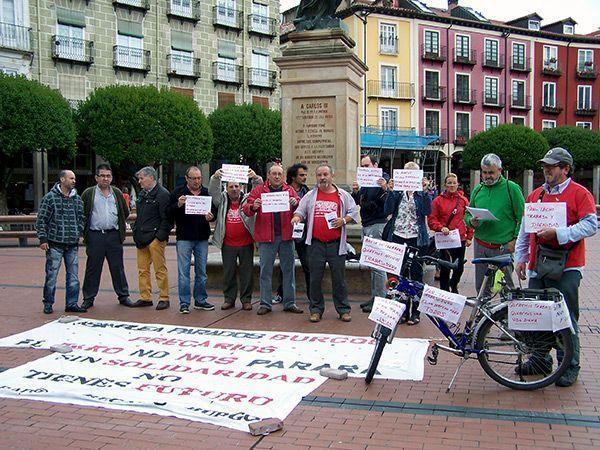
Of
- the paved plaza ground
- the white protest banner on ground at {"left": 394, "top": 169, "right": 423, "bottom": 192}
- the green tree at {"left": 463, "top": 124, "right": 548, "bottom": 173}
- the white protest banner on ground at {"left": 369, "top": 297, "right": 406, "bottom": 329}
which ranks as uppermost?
the green tree at {"left": 463, "top": 124, "right": 548, "bottom": 173}

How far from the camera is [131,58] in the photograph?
113 ft

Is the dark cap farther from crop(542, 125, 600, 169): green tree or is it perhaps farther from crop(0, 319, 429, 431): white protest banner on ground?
crop(542, 125, 600, 169): green tree

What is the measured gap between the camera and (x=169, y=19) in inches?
1403

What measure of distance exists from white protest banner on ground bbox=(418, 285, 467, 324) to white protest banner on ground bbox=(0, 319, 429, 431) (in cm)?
68

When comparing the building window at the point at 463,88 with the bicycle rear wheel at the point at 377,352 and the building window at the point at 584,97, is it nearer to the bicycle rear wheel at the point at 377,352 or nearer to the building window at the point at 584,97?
the building window at the point at 584,97

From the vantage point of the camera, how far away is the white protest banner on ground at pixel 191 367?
198 inches

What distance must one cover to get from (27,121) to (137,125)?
16.9 ft

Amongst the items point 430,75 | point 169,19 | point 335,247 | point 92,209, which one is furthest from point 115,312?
point 430,75

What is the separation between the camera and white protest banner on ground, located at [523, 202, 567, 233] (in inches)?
211

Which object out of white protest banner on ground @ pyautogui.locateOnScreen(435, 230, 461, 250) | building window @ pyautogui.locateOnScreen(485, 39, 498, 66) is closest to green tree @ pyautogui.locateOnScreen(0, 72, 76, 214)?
white protest banner on ground @ pyautogui.locateOnScreen(435, 230, 461, 250)

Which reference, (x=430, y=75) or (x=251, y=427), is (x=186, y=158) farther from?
(x=251, y=427)

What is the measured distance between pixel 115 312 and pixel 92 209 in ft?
4.84

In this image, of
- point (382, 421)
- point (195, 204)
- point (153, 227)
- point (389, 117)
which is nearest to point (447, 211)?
point (195, 204)

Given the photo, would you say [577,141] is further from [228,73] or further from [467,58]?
[228,73]
